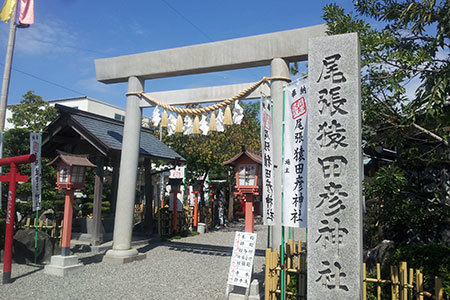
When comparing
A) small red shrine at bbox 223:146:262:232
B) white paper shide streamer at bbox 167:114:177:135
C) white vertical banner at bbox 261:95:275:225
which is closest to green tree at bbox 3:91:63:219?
white paper shide streamer at bbox 167:114:177:135

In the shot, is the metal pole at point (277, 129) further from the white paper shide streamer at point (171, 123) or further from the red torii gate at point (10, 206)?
the red torii gate at point (10, 206)

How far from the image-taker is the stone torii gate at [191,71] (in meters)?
7.27

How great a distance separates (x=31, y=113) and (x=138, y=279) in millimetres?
18706

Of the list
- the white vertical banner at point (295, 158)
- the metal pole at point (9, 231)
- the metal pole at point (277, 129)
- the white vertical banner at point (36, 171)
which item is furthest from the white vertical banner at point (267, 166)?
the white vertical banner at point (36, 171)

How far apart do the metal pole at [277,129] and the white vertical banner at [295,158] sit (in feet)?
3.52

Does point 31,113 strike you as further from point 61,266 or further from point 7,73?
point 61,266

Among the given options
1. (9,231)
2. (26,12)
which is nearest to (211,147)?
(26,12)

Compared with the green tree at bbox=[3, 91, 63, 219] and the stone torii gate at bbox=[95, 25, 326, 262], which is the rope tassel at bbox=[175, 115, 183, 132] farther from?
the green tree at bbox=[3, 91, 63, 219]

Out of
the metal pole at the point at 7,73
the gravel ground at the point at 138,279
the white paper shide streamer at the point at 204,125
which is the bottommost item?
the gravel ground at the point at 138,279

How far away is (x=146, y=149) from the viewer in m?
13.5

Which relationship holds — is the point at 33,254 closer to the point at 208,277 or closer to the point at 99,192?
the point at 99,192

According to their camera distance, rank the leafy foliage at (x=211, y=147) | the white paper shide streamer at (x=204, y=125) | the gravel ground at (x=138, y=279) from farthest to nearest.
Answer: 1. the leafy foliage at (x=211, y=147)
2. the white paper shide streamer at (x=204, y=125)
3. the gravel ground at (x=138, y=279)

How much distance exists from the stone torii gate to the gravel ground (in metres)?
0.84

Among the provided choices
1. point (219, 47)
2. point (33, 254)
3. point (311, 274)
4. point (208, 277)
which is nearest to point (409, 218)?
point (311, 274)
